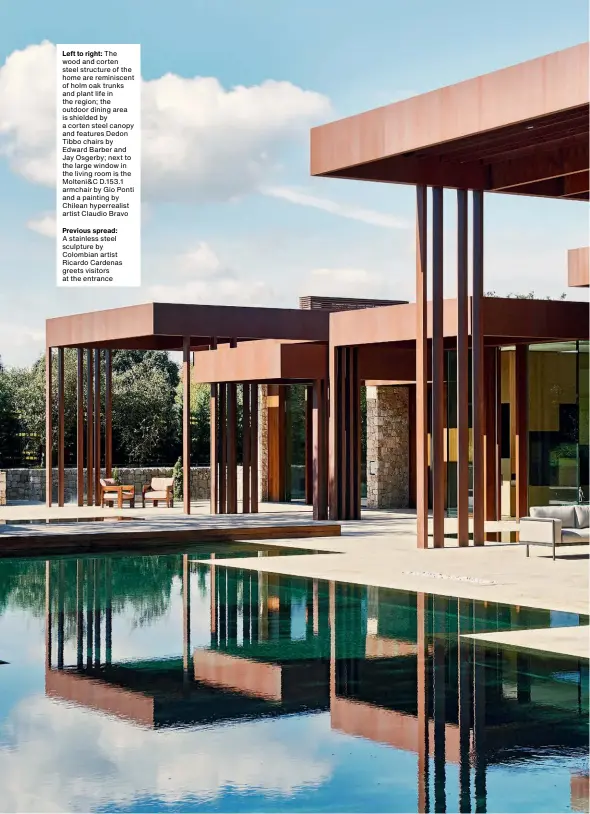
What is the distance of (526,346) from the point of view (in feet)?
77.5

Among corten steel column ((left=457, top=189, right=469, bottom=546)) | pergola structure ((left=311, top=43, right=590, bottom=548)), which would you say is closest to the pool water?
pergola structure ((left=311, top=43, right=590, bottom=548))

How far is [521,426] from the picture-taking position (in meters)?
23.7

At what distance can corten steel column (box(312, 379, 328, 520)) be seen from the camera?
2412 centimetres

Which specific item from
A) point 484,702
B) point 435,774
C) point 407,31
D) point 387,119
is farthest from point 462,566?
point 407,31

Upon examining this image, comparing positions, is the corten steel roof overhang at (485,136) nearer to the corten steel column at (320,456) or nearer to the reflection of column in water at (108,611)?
the reflection of column in water at (108,611)

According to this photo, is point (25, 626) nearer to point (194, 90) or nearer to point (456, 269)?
point (456, 269)

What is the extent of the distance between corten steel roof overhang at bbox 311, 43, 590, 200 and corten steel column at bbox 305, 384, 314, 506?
44.2ft

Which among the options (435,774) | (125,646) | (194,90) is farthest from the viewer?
(194,90)

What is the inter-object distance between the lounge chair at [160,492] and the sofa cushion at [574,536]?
1402 cm

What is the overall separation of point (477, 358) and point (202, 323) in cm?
816

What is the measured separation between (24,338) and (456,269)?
4439 centimetres

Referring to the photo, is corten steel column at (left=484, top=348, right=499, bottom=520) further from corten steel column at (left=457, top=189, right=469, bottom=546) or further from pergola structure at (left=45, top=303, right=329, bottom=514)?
corten steel column at (left=457, top=189, right=469, bottom=546)

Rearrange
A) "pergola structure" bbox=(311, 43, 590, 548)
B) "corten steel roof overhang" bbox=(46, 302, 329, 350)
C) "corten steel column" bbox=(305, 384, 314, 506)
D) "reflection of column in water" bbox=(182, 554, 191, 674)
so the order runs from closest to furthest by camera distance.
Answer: "reflection of column in water" bbox=(182, 554, 191, 674), "pergola structure" bbox=(311, 43, 590, 548), "corten steel roof overhang" bbox=(46, 302, 329, 350), "corten steel column" bbox=(305, 384, 314, 506)

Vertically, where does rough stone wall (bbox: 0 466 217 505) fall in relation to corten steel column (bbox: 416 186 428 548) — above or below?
below
